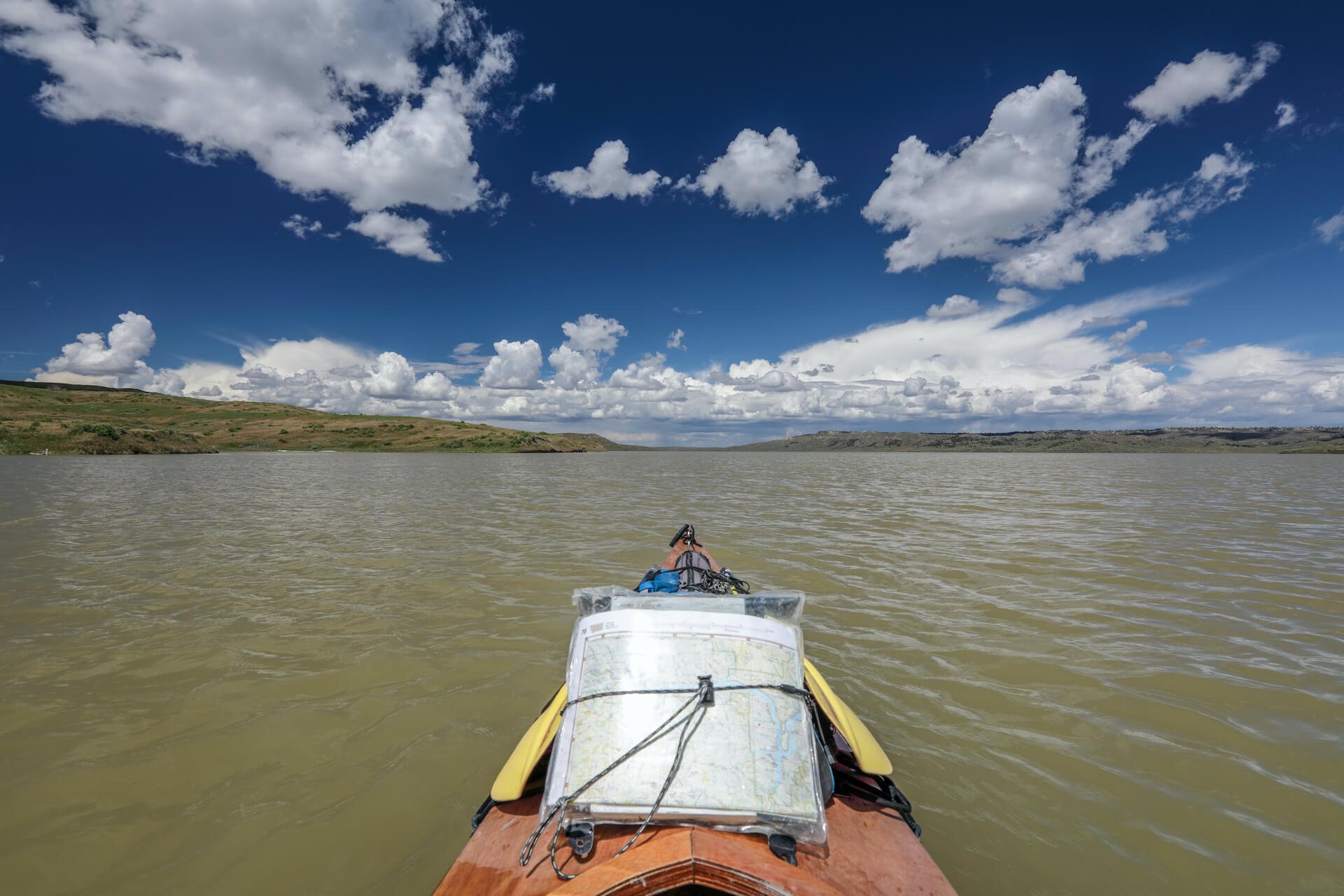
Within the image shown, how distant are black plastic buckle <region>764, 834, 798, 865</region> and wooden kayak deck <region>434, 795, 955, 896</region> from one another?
5cm

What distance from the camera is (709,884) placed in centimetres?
283

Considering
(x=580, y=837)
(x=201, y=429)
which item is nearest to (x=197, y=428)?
(x=201, y=429)

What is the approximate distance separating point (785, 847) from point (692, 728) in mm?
864

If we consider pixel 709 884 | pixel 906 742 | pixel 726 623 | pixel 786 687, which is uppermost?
pixel 726 623

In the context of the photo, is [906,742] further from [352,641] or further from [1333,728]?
[352,641]

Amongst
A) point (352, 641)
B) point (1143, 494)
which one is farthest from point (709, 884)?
point (1143, 494)

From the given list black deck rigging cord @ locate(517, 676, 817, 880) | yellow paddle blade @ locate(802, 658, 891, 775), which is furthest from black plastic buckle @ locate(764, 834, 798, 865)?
yellow paddle blade @ locate(802, 658, 891, 775)

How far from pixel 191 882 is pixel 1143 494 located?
1623 inches

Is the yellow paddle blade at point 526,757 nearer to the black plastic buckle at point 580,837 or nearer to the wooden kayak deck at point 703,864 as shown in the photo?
the wooden kayak deck at point 703,864

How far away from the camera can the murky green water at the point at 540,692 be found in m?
4.64

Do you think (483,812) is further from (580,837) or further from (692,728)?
(692,728)

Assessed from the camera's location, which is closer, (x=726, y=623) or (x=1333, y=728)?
(x=726, y=623)

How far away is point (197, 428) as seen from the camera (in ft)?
346

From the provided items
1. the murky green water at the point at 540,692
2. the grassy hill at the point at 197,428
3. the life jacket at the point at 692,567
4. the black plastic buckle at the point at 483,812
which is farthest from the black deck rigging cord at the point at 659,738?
the grassy hill at the point at 197,428
